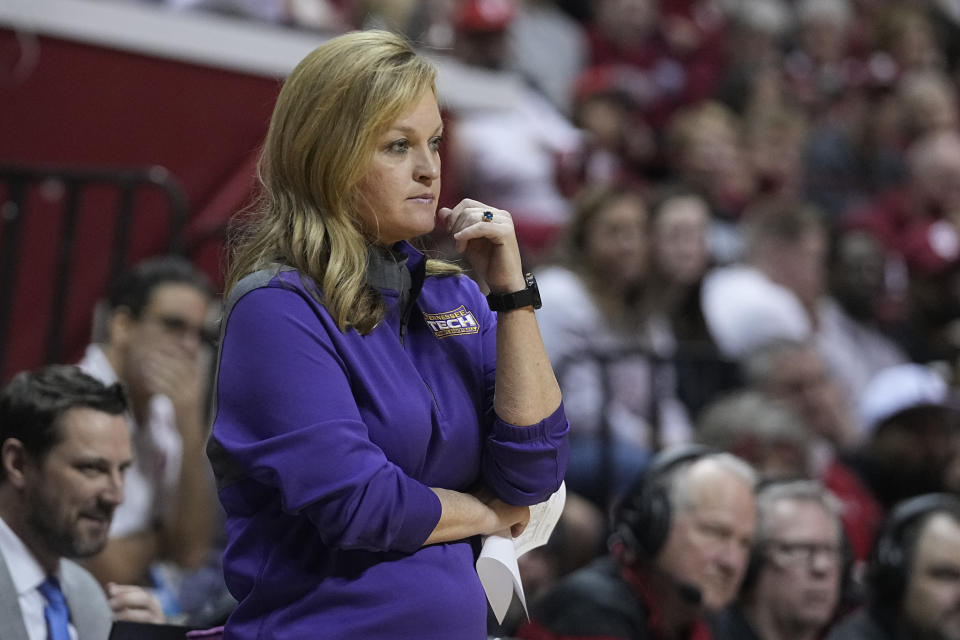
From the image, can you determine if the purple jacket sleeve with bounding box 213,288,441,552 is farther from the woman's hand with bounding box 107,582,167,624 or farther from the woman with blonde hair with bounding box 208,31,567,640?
the woman's hand with bounding box 107,582,167,624

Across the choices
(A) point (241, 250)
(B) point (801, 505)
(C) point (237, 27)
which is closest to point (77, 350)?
(C) point (237, 27)

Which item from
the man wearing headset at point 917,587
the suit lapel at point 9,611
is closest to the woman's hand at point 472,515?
the suit lapel at point 9,611

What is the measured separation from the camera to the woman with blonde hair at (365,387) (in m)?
2.19

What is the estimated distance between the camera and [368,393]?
2271 mm

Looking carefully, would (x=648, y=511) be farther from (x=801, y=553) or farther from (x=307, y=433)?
(x=307, y=433)

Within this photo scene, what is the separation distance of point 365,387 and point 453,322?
262mm

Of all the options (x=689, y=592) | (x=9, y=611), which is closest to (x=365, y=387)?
(x=9, y=611)

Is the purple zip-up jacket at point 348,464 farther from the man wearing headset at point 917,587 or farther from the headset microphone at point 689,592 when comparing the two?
the man wearing headset at point 917,587

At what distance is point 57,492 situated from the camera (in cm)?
308

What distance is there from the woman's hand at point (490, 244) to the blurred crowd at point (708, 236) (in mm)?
1110

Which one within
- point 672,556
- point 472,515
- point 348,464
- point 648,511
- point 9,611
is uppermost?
point 348,464

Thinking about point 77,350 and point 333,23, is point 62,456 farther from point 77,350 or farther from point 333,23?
point 333,23

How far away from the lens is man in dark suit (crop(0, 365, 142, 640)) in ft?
9.92

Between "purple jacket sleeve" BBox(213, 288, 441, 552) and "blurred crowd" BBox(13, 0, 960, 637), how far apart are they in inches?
51.2
